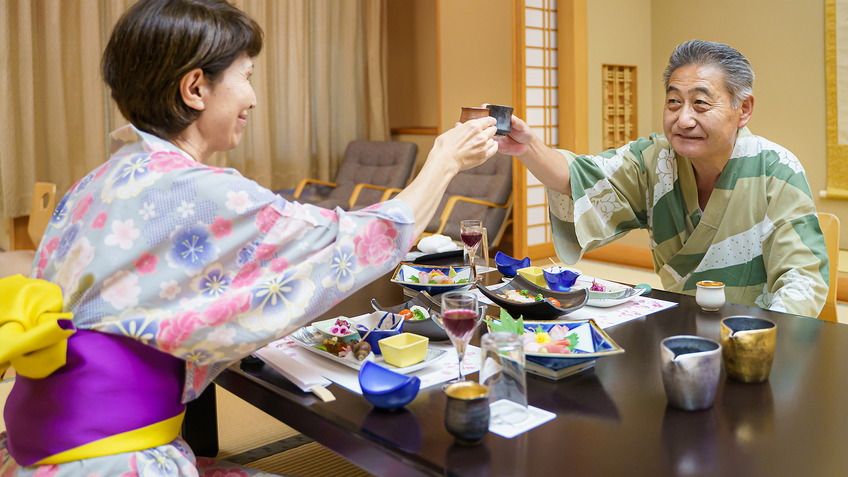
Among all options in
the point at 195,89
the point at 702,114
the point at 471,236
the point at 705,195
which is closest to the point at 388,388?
the point at 195,89

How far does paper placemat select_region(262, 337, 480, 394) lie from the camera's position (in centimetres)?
113

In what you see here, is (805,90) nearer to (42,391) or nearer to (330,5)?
(330,5)

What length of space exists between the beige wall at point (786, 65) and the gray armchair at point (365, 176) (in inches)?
112

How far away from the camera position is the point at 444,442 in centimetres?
90

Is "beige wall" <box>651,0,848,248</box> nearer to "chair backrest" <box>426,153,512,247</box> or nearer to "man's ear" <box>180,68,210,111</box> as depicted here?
"chair backrest" <box>426,153,512,247</box>

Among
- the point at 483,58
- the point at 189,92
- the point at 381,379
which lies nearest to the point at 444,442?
the point at 381,379

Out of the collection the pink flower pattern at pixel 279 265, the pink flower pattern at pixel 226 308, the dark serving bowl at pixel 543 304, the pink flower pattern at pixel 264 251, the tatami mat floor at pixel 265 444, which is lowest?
the tatami mat floor at pixel 265 444

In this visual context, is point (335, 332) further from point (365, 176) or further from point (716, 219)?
point (365, 176)

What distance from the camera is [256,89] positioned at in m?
5.88

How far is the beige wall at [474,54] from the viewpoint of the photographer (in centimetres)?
532

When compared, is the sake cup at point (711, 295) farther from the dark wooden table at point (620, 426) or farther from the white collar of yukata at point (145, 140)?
the white collar of yukata at point (145, 140)

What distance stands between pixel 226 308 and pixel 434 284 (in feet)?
2.46

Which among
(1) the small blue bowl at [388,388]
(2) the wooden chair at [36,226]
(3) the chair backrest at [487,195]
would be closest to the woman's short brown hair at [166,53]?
(1) the small blue bowl at [388,388]

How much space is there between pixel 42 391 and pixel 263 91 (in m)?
5.22
